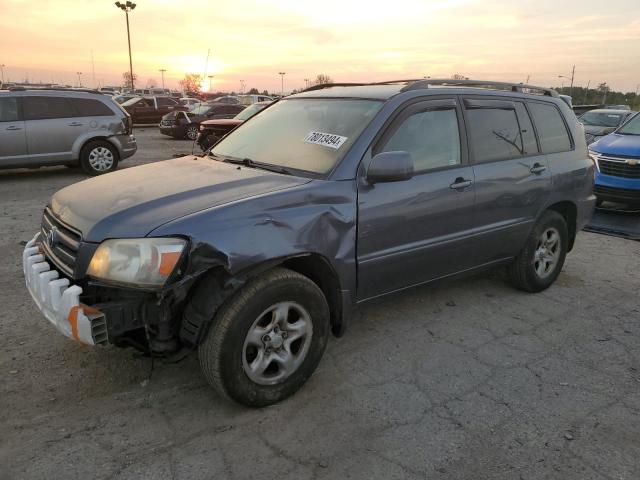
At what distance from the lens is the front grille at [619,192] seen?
299 inches

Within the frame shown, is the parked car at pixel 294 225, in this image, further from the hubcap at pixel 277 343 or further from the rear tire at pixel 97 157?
the rear tire at pixel 97 157

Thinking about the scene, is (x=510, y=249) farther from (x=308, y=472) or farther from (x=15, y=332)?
(x=15, y=332)

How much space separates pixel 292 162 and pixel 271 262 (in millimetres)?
900

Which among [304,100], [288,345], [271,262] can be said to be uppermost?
[304,100]

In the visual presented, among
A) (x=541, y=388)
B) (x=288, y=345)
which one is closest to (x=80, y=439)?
(x=288, y=345)

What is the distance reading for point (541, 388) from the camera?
314 cm

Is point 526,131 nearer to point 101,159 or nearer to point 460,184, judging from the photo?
point 460,184

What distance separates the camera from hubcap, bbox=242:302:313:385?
2.76 meters

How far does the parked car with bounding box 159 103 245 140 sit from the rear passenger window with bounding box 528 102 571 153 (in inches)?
642

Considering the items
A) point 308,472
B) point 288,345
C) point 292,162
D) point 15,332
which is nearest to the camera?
point 308,472

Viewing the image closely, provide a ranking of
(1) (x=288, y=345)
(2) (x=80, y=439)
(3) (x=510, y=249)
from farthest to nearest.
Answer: (3) (x=510, y=249) → (1) (x=288, y=345) → (2) (x=80, y=439)

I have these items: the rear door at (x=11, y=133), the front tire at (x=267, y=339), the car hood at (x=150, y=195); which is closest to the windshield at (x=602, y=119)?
the car hood at (x=150, y=195)

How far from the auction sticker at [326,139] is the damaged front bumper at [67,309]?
5.61 ft

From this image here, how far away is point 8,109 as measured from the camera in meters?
9.54
